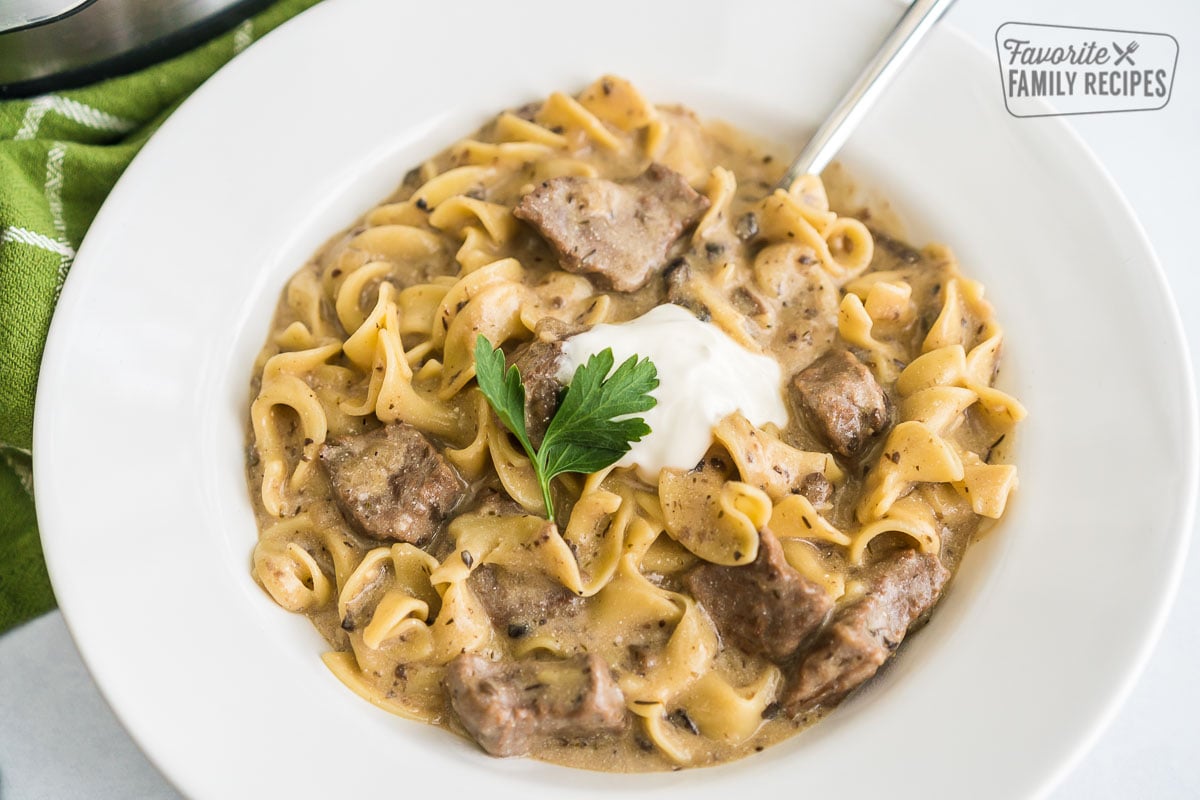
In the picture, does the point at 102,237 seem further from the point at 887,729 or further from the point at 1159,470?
the point at 1159,470

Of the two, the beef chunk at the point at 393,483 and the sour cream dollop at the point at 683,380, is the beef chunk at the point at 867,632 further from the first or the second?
the beef chunk at the point at 393,483

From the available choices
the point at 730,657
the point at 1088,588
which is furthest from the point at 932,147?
the point at 730,657

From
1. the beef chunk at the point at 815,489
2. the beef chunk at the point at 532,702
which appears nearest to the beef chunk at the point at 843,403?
the beef chunk at the point at 815,489

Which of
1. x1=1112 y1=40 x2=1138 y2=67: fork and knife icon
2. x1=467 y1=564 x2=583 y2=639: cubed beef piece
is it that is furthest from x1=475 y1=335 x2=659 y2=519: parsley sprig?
x1=1112 y1=40 x2=1138 y2=67: fork and knife icon

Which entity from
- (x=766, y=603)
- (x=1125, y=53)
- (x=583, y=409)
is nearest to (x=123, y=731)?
(x=583, y=409)

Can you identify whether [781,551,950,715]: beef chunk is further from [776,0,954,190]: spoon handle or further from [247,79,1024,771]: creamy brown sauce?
[776,0,954,190]: spoon handle
